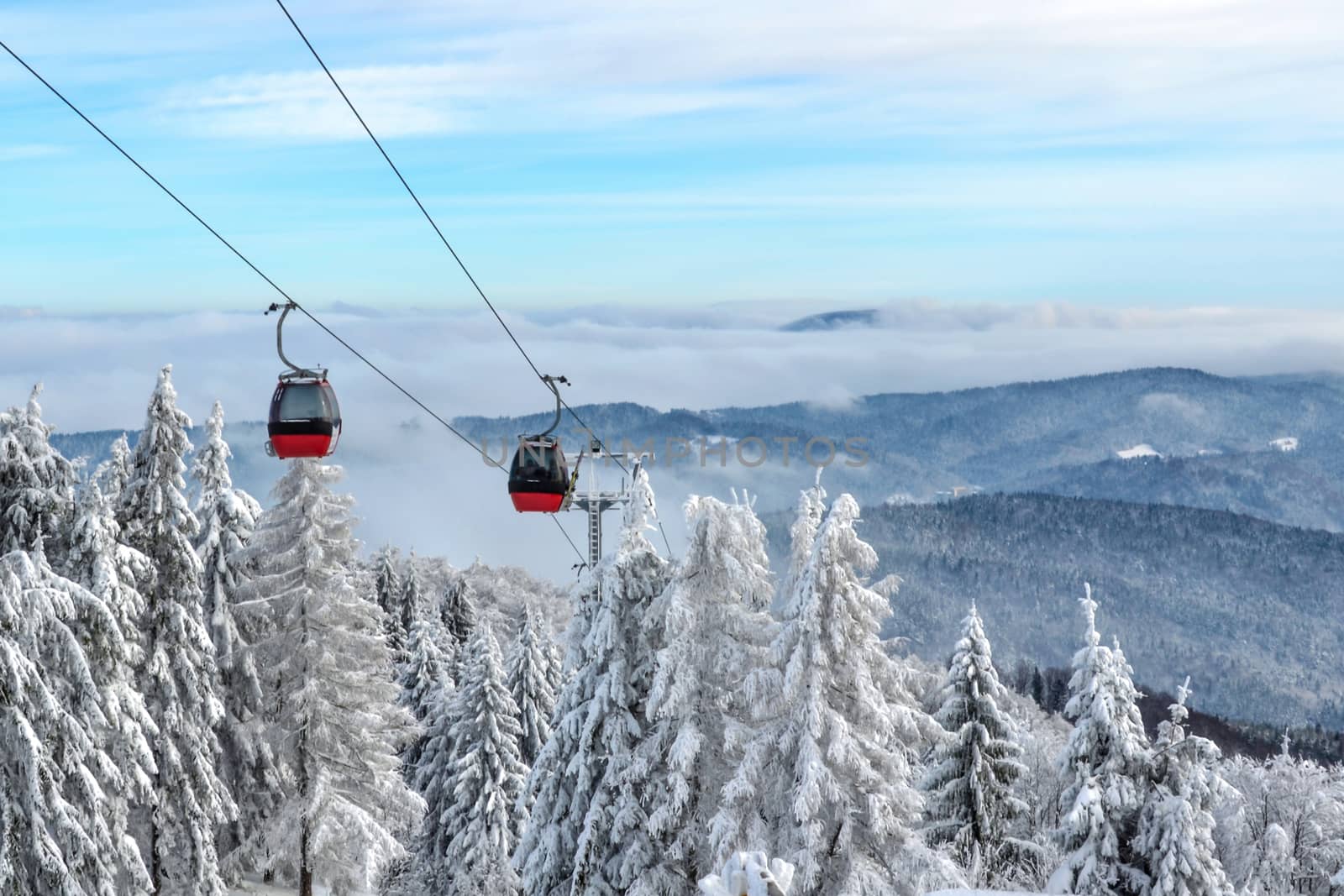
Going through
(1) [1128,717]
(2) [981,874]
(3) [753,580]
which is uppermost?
(3) [753,580]

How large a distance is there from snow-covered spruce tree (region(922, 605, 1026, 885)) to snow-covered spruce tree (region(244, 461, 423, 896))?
12.8 m

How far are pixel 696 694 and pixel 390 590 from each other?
53.4 m

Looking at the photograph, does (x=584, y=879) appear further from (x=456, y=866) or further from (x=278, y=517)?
(x=456, y=866)

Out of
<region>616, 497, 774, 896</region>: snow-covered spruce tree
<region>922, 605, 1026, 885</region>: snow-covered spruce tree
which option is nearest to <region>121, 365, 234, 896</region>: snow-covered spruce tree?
<region>616, 497, 774, 896</region>: snow-covered spruce tree

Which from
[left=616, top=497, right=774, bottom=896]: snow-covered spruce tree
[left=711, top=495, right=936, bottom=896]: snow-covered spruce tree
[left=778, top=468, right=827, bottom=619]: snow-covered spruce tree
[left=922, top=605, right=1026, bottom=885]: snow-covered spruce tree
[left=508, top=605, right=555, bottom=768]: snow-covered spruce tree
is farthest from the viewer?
[left=508, top=605, right=555, bottom=768]: snow-covered spruce tree

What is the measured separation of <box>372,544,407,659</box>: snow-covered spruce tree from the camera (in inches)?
2594

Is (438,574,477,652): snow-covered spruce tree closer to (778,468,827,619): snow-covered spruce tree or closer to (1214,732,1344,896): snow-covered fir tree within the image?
(1214,732,1344,896): snow-covered fir tree

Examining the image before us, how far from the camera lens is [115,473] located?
27.0 meters

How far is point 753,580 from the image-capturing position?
23.5 metres

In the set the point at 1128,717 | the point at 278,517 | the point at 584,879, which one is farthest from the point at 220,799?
the point at 1128,717

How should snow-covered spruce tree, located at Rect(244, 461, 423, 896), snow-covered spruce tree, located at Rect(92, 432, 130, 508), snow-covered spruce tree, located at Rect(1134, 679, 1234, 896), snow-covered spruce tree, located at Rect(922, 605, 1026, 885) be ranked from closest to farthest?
snow-covered spruce tree, located at Rect(92, 432, 130, 508) → snow-covered spruce tree, located at Rect(1134, 679, 1234, 896) → snow-covered spruce tree, located at Rect(244, 461, 423, 896) → snow-covered spruce tree, located at Rect(922, 605, 1026, 885)

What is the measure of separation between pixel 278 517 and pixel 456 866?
15645 millimetres

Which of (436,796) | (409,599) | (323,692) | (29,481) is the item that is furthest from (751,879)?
(409,599)

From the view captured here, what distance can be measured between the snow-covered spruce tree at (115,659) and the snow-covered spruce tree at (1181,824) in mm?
20315
